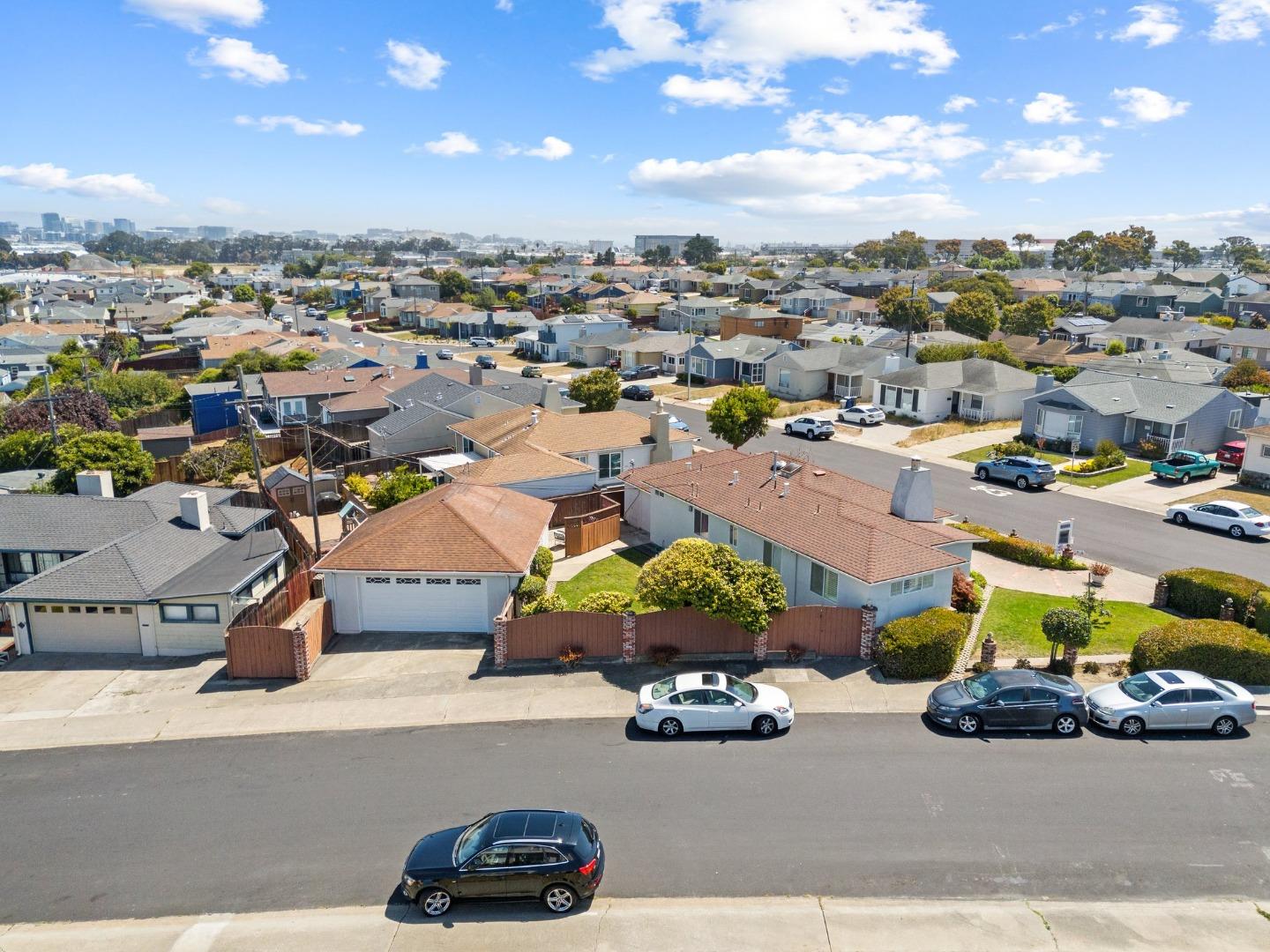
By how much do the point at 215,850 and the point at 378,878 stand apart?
3468 millimetres

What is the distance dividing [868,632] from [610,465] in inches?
735

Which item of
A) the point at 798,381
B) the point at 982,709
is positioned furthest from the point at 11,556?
the point at 798,381

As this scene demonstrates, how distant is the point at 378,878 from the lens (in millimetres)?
14914

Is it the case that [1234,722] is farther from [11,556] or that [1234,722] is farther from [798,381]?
[798,381]

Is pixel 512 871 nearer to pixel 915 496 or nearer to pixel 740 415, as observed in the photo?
pixel 915 496

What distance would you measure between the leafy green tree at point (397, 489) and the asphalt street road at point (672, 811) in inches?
619

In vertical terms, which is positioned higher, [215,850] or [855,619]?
[855,619]

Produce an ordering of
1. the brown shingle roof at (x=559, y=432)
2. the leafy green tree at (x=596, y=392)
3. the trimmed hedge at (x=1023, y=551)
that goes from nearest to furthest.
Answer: the trimmed hedge at (x=1023, y=551) → the brown shingle roof at (x=559, y=432) → the leafy green tree at (x=596, y=392)

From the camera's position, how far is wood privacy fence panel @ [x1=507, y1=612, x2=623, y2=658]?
23844 millimetres

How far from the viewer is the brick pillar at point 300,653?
2330 centimetres

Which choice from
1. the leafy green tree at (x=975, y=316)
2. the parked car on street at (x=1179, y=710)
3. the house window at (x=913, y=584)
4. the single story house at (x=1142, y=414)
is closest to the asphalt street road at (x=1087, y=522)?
the single story house at (x=1142, y=414)

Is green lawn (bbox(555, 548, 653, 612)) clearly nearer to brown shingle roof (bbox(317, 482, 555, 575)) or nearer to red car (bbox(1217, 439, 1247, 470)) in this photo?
brown shingle roof (bbox(317, 482, 555, 575))

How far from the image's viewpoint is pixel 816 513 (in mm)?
27469

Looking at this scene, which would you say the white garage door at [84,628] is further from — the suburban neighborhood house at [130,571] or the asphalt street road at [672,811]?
the asphalt street road at [672,811]
